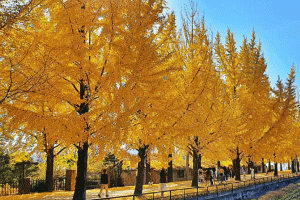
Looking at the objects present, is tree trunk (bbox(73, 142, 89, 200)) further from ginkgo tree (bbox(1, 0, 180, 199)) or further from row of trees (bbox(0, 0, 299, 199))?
ginkgo tree (bbox(1, 0, 180, 199))

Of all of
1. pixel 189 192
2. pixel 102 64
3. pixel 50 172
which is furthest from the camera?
pixel 50 172

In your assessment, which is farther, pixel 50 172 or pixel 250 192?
pixel 250 192

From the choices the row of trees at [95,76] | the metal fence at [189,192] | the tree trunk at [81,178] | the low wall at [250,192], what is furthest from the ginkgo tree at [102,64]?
the low wall at [250,192]

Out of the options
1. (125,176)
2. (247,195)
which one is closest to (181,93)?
(247,195)

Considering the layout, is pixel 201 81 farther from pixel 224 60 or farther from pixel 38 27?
pixel 224 60

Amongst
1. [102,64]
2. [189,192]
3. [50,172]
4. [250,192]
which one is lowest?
[250,192]

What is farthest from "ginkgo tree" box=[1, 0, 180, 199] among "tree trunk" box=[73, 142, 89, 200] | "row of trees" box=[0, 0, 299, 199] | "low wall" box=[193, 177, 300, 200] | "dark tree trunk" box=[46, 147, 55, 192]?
"dark tree trunk" box=[46, 147, 55, 192]

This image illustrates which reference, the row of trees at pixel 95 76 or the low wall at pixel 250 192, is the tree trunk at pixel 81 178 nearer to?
the row of trees at pixel 95 76

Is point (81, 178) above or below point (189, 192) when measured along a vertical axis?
above

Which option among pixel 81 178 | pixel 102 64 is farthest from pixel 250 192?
pixel 102 64

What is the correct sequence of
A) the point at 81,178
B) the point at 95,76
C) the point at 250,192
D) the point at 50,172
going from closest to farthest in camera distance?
the point at 95,76
the point at 81,178
the point at 50,172
the point at 250,192

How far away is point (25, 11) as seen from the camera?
537 centimetres

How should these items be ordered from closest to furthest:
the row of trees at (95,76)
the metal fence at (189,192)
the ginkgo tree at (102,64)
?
the row of trees at (95,76) → the ginkgo tree at (102,64) → the metal fence at (189,192)

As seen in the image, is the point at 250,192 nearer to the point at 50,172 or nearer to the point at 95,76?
the point at 50,172
